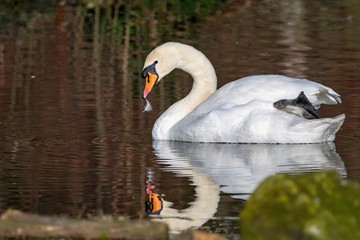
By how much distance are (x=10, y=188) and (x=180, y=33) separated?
40.4 feet

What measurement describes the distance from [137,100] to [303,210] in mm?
8512

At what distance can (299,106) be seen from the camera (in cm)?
1186

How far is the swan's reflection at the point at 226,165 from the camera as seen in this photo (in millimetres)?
9289

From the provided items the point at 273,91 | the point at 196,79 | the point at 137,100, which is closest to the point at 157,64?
the point at 196,79

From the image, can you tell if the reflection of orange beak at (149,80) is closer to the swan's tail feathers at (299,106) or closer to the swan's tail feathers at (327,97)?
the swan's tail feathers at (299,106)

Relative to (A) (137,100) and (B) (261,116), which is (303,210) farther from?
(A) (137,100)

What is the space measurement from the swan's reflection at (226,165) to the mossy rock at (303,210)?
190cm

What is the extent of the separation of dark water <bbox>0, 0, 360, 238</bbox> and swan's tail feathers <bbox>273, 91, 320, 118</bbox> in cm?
37

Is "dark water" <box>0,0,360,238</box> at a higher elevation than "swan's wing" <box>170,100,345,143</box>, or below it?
below

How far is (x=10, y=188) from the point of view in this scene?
402 inches

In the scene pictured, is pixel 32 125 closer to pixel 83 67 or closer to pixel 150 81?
pixel 150 81

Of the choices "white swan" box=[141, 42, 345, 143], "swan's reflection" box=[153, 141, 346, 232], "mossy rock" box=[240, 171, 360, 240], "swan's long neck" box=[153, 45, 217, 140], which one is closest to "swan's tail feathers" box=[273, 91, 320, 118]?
"white swan" box=[141, 42, 345, 143]

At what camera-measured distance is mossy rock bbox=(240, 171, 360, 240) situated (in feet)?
A: 21.0

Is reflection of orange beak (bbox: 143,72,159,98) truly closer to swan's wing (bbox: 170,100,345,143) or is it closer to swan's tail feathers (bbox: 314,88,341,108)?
swan's wing (bbox: 170,100,345,143)
